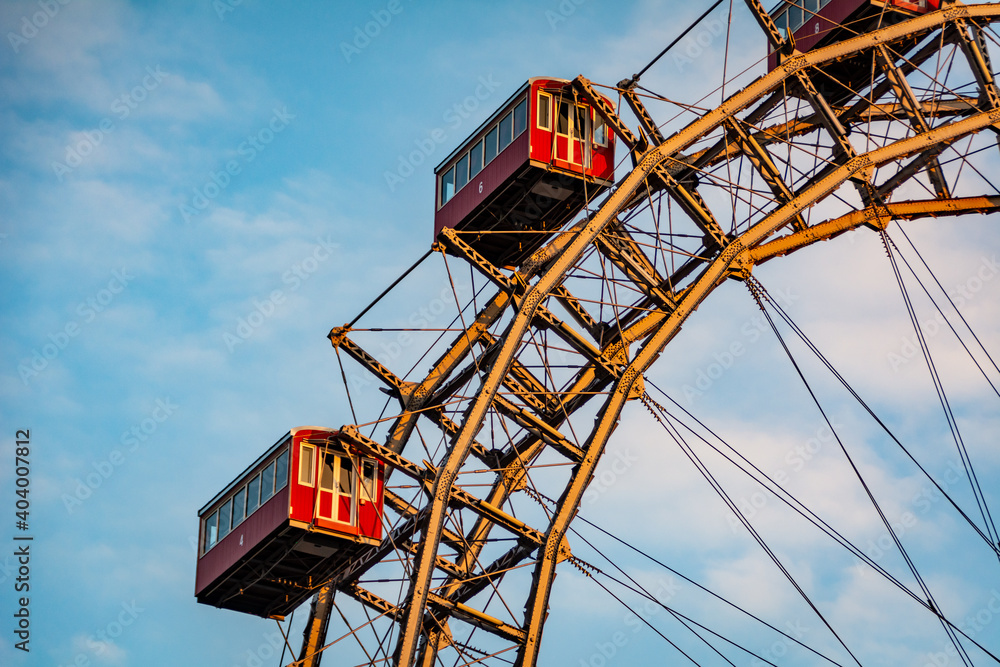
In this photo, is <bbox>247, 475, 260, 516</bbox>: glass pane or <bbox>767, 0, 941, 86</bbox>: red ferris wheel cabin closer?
<bbox>767, 0, 941, 86</bbox>: red ferris wheel cabin

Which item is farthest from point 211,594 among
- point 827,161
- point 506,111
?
point 827,161

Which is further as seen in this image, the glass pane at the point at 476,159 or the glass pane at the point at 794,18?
the glass pane at the point at 794,18

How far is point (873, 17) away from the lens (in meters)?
39.3

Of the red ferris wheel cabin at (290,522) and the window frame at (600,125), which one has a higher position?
the window frame at (600,125)

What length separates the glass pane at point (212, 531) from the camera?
41125 mm

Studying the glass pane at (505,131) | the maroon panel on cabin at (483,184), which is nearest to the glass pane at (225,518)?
the maroon panel on cabin at (483,184)

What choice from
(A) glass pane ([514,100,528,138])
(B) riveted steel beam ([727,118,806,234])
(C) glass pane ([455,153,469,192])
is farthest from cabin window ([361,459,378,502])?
(B) riveted steel beam ([727,118,806,234])

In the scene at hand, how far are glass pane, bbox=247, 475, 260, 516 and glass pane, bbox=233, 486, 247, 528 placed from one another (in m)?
0.19

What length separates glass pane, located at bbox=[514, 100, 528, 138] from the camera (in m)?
37.3

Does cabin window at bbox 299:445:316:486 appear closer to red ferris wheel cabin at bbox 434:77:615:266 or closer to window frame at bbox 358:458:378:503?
window frame at bbox 358:458:378:503

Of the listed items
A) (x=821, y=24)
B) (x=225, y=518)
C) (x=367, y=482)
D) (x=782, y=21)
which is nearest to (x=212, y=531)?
(x=225, y=518)

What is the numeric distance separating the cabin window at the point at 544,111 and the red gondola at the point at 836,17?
18.8 ft

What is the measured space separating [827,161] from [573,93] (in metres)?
6.32

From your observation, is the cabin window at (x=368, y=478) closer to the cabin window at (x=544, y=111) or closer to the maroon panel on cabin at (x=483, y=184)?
the maroon panel on cabin at (x=483, y=184)
